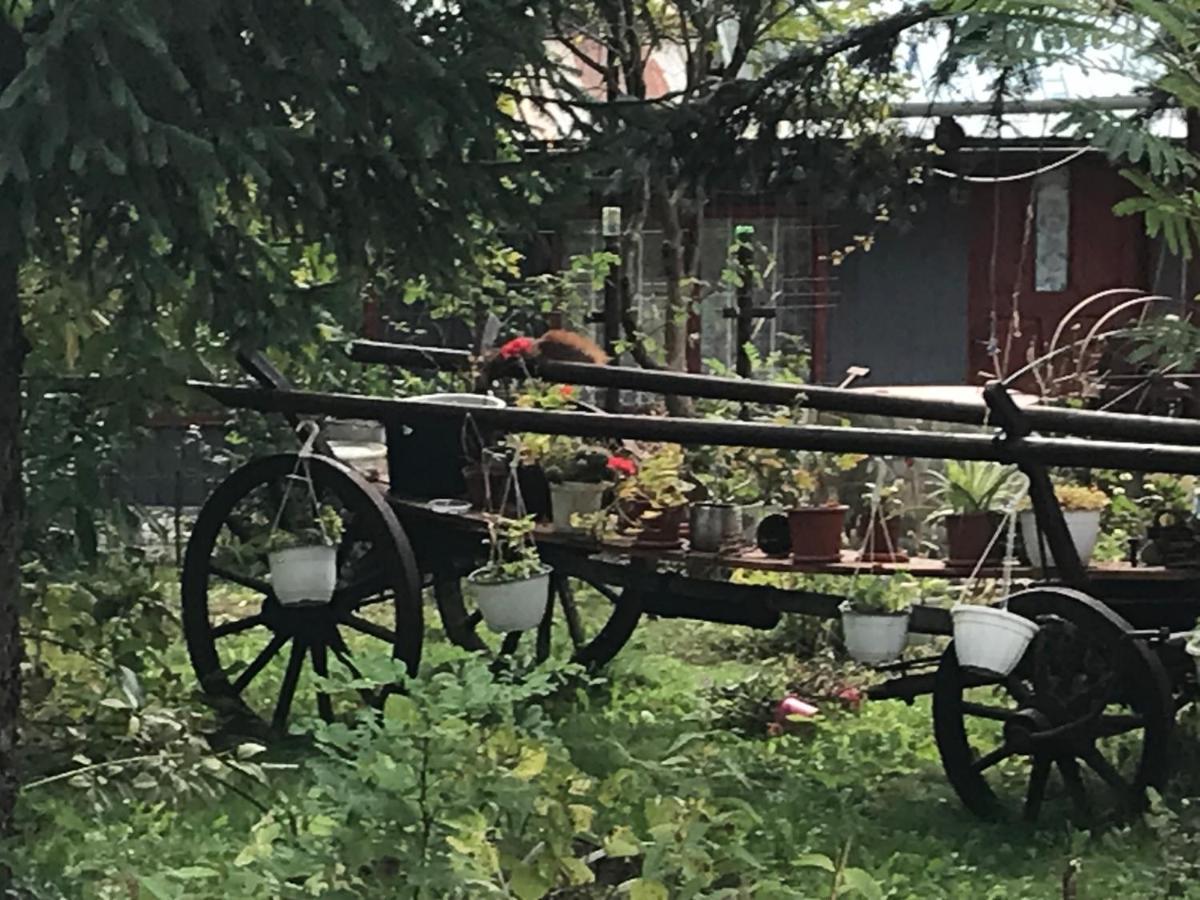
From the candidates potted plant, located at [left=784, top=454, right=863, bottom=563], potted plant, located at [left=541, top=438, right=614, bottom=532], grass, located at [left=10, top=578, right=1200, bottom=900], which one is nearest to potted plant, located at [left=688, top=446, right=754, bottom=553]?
potted plant, located at [left=784, top=454, right=863, bottom=563]

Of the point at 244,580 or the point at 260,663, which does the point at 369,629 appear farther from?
the point at 244,580

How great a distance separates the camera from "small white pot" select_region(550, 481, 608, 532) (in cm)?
547

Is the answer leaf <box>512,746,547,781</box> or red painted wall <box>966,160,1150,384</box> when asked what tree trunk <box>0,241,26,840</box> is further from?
red painted wall <box>966,160,1150,384</box>

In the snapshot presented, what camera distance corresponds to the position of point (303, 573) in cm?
525

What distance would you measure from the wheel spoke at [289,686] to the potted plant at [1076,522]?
2411 millimetres

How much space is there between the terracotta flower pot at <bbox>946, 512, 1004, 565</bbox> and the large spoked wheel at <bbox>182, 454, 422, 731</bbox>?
168 cm

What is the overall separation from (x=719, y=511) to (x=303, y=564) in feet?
4.46

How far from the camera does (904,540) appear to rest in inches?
226

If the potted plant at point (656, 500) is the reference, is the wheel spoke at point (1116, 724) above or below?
below

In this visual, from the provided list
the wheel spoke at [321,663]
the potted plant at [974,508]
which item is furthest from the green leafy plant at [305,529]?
the potted plant at [974,508]

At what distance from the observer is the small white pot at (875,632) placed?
4.71 m

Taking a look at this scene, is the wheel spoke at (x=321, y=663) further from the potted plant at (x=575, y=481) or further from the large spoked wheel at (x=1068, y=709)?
the large spoked wheel at (x=1068, y=709)

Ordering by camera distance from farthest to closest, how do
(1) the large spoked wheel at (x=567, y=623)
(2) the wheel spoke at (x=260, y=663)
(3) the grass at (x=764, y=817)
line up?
(1) the large spoked wheel at (x=567, y=623)
(2) the wheel spoke at (x=260, y=663)
(3) the grass at (x=764, y=817)

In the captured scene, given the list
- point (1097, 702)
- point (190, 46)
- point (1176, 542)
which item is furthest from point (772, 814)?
point (190, 46)
